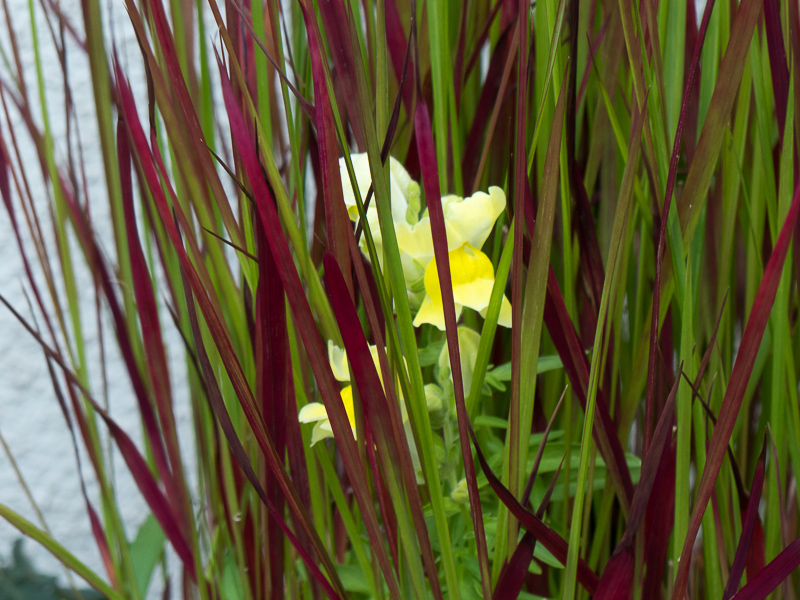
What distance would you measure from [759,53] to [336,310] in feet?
0.96

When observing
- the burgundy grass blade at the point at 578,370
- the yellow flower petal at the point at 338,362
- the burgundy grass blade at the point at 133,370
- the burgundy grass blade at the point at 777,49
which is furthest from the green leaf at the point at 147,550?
the burgundy grass blade at the point at 777,49

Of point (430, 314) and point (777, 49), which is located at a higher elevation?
point (777, 49)

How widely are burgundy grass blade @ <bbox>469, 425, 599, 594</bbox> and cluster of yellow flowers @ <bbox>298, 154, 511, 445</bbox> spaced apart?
0.27ft

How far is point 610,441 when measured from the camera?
0.31 m

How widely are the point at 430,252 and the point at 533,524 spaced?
141 mm

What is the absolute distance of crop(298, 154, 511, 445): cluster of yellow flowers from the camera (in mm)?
312

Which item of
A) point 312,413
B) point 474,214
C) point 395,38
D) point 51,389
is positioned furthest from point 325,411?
point 51,389

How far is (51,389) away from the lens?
37.7 inches

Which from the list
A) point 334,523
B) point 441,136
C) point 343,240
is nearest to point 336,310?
point 343,240

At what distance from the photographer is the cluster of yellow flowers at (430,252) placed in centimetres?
31

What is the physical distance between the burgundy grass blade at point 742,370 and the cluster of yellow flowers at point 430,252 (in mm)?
104

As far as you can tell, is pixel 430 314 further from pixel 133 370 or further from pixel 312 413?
pixel 133 370

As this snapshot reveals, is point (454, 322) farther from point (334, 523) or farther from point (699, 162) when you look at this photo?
point (334, 523)

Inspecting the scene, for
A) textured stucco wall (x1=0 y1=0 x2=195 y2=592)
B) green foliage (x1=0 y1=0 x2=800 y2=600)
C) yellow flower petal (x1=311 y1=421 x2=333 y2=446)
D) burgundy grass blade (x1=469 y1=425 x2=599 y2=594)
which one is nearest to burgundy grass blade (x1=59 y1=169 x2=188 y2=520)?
green foliage (x1=0 y1=0 x2=800 y2=600)
